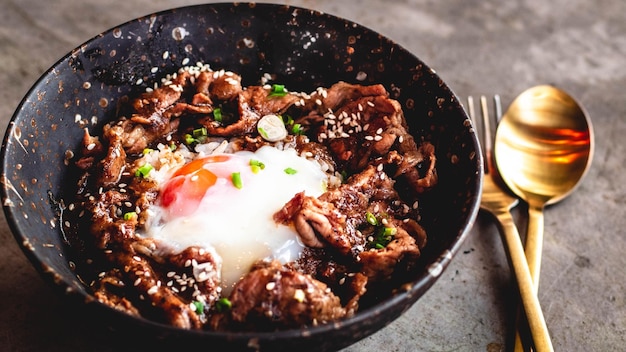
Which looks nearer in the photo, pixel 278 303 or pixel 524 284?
pixel 278 303

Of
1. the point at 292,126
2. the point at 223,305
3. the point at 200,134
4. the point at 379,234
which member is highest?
the point at 200,134

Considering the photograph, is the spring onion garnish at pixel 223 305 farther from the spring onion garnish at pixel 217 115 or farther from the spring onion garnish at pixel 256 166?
the spring onion garnish at pixel 217 115

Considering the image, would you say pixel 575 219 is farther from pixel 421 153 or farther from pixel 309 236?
pixel 309 236

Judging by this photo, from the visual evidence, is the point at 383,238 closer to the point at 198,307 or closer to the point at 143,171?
the point at 198,307

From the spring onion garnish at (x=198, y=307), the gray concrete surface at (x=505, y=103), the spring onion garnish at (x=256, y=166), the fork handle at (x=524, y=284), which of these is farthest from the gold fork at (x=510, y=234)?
the spring onion garnish at (x=198, y=307)

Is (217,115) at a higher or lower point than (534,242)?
higher

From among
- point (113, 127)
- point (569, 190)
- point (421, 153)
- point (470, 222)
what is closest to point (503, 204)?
point (569, 190)

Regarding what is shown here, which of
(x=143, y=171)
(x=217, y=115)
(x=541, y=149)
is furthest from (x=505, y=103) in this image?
(x=143, y=171)

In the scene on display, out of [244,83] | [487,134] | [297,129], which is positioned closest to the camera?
[297,129]
